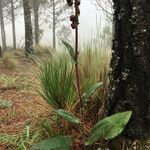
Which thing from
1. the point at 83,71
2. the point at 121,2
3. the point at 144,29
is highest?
the point at 121,2

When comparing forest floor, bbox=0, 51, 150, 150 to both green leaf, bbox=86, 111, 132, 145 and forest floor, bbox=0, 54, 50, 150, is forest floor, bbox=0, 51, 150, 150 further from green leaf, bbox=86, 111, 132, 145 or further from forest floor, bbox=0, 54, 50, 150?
green leaf, bbox=86, 111, 132, 145

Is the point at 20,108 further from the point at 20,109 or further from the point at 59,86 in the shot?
the point at 59,86

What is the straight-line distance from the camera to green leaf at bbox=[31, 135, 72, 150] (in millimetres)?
2298

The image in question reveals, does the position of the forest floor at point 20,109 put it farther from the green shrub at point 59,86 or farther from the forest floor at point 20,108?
the green shrub at point 59,86

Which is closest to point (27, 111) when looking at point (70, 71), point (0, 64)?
point (70, 71)

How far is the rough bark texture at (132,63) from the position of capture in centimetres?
238

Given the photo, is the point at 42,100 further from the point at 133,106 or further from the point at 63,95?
the point at 133,106

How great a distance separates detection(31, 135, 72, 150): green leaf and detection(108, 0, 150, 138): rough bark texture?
1.40ft

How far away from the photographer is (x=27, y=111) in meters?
3.83

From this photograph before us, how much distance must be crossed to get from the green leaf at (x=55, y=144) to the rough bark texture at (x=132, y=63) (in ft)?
1.40

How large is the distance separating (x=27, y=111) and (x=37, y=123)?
29.5 inches

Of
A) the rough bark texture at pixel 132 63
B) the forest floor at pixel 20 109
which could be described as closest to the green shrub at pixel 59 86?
A: the forest floor at pixel 20 109

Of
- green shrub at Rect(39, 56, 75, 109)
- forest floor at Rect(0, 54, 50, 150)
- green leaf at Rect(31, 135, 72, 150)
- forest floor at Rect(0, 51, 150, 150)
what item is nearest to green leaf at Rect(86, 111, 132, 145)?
green leaf at Rect(31, 135, 72, 150)

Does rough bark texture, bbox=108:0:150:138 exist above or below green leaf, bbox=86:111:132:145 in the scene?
above
